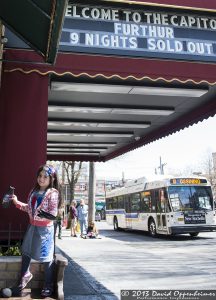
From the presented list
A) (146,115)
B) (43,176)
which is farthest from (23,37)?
(146,115)

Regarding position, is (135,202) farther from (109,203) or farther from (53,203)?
(53,203)

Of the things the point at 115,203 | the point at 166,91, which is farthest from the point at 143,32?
the point at 115,203

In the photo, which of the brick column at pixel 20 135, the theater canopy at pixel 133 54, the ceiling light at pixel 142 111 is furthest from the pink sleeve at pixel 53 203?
the ceiling light at pixel 142 111

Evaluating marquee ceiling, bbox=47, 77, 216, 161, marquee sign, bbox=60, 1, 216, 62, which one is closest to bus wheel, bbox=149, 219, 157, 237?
marquee ceiling, bbox=47, 77, 216, 161

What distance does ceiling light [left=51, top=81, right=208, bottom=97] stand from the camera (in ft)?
26.4

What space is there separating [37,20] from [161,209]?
44.8 ft

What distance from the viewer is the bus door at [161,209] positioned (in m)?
16.9

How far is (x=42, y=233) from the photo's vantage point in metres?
4.80

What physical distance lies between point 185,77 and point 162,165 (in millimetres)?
62597

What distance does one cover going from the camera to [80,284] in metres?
6.56

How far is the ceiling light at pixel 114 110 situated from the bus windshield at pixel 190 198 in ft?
23.9

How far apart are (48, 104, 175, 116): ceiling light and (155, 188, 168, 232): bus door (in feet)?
24.5

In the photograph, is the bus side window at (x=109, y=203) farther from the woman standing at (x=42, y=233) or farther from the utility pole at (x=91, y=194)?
the woman standing at (x=42, y=233)

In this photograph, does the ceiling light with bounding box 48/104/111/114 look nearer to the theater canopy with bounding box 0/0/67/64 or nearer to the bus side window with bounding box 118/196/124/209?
the theater canopy with bounding box 0/0/67/64
